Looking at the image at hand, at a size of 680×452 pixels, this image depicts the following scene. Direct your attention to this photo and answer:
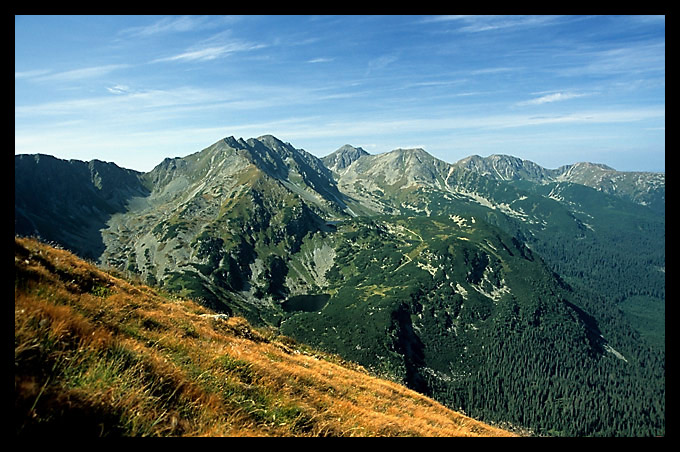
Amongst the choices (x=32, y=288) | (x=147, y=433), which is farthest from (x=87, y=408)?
(x=32, y=288)

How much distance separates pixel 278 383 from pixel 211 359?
211cm

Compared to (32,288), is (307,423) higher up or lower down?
lower down

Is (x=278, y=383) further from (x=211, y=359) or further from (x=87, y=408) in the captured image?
(x=87, y=408)

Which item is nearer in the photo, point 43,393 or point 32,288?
point 43,393

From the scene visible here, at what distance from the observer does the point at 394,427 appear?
9828 millimetres

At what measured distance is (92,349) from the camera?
237 inches
